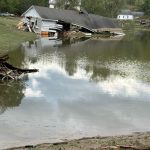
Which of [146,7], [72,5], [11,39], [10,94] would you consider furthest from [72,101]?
[146,7]

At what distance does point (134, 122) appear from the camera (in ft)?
73.7

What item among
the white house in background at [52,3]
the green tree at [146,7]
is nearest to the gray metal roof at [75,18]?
the white house in background at [52,3]

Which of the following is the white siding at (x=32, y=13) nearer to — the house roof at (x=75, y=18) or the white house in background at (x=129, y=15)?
the house roof at (x=75, y=18)

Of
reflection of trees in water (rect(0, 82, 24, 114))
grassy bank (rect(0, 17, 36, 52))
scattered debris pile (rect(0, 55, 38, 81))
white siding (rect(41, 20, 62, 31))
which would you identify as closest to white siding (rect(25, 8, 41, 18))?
white siding (rect(41, 20, 62, 31))

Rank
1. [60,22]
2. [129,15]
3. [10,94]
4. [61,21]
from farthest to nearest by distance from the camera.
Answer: [129,15], [60,22], [61,21], [10,94]

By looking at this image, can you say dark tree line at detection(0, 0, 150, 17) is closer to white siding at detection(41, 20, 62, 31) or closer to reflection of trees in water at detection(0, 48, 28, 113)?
white siding at detection(41, 20, 62, 31)

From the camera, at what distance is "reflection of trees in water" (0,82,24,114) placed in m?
24.5

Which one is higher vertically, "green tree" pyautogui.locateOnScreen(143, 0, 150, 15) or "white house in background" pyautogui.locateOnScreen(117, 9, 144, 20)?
"green tree" pyautogui.locateOnScreen(143, 0, 150, 15)

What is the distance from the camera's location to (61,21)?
81438 millimetres

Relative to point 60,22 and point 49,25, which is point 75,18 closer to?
point 60,22

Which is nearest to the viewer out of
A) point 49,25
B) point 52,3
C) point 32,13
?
point 49,25

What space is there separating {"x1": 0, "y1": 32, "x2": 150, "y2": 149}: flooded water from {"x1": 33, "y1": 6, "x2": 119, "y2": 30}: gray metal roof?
122 ft

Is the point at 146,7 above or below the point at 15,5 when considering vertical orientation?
below

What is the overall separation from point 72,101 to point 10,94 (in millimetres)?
4033
